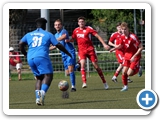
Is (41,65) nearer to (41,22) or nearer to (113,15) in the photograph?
(41,22)

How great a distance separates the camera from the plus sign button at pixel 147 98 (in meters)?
10.8

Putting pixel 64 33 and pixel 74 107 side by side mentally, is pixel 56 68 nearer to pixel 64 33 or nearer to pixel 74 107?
pixel 64 33

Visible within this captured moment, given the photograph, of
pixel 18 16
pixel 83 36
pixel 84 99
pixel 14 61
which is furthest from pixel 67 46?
pixel 18 16

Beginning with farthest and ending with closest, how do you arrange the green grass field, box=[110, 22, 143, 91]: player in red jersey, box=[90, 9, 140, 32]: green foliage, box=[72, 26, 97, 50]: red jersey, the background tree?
box=[90, 9, 140, 32]: green foliage < the background tree < box=[72, 26, 97, 50]: red jersey < box=[110, 22, 143, 91]: player in red jersey < the green grass field

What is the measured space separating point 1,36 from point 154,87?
126 inches

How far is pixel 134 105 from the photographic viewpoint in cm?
1276

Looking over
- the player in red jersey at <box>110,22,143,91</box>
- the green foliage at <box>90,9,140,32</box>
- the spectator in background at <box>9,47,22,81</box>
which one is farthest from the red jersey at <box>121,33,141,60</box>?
the green foliage at <box>90,9,140,32</box>

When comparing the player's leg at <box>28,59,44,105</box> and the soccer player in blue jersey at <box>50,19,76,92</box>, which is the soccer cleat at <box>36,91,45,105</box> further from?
the soccer player in blue jersey at <box>50,19,76,92</box>

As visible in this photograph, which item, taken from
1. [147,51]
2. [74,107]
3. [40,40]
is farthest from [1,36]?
[147,51]

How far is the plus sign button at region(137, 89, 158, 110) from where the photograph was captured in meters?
10.8

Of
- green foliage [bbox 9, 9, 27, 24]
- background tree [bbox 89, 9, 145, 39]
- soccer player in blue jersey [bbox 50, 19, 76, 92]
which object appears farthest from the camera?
green foliage [bbox 9, 9, 27, 24]

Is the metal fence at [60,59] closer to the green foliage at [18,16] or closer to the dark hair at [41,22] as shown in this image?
the green foliage at [18,16]

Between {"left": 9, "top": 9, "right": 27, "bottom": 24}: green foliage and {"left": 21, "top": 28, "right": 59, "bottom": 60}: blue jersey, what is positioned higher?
{"left": 9, "top": 9, "right": 27, "bottom": 24}: green foliage
